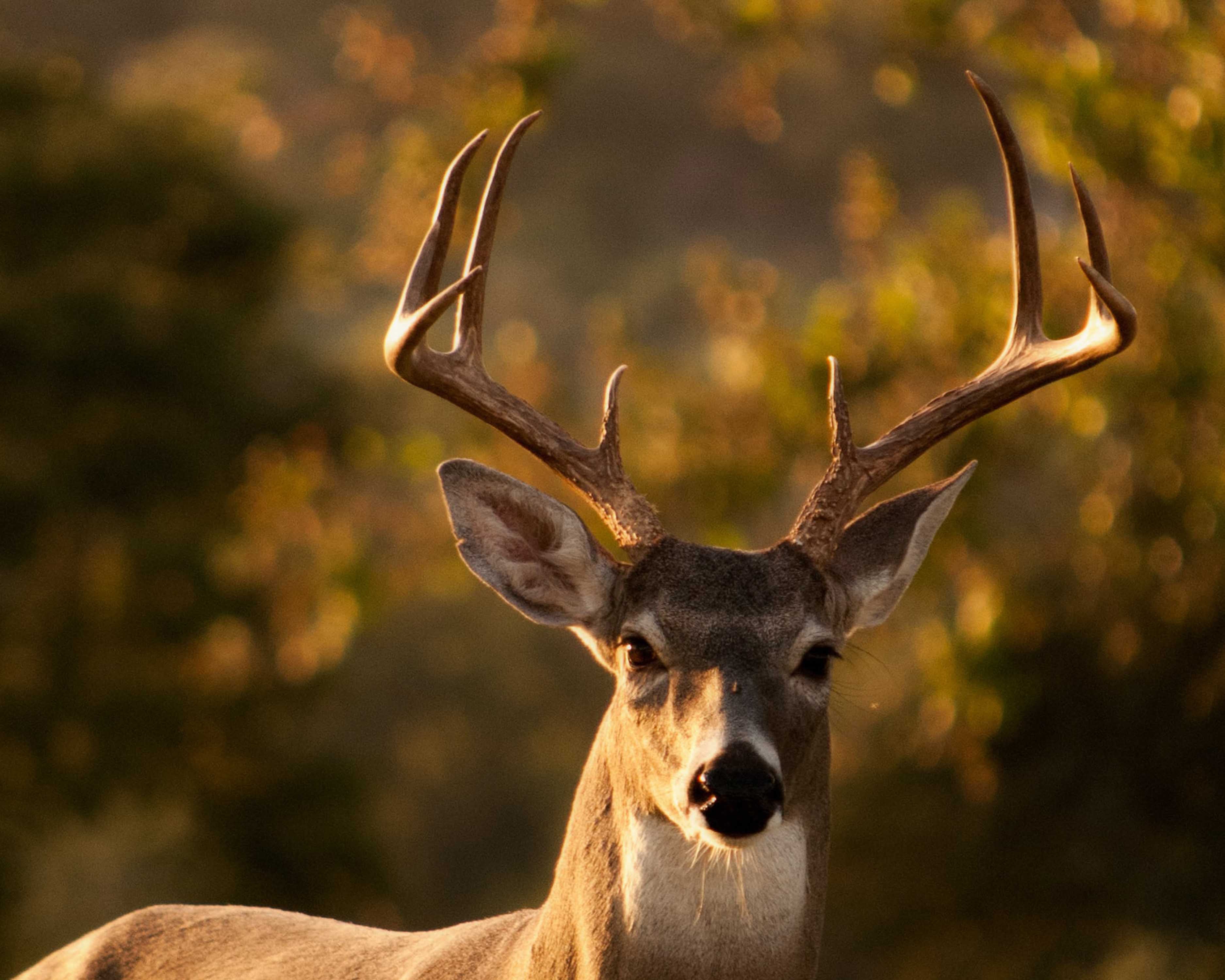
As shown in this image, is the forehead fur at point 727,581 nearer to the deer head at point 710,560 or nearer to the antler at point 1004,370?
the deer head at point 710,560

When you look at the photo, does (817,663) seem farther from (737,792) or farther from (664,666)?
(737,792)

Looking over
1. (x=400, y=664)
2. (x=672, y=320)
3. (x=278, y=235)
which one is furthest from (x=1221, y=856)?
(x=672, y=320)

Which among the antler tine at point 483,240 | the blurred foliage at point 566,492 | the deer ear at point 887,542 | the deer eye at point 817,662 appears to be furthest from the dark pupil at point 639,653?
the blurred foliage at point 566,492

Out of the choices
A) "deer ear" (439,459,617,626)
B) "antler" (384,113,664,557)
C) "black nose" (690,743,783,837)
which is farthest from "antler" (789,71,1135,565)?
"black nose" (690,743,783,837)

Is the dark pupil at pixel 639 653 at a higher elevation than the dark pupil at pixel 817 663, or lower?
higher

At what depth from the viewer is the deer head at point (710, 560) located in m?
5.36

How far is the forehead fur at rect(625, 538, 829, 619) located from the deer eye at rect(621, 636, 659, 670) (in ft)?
0.34

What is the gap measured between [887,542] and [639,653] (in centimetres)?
90

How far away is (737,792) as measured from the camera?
16.7 feet

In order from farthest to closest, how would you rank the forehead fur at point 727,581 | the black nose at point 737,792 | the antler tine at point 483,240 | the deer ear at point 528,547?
the antler tine at point 483,240, the deer ear at point 528,547, the forehead fur at point 727,581, the black nose at point 737,792

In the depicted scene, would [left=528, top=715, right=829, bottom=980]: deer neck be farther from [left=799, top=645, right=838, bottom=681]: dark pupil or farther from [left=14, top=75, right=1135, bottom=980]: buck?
[left=799, top=645, right=838, bottom=681]: dark pupil

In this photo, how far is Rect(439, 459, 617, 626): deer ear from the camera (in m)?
5.91

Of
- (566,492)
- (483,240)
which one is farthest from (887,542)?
(566,492)

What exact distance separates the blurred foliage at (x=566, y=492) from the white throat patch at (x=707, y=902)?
2.39 m
